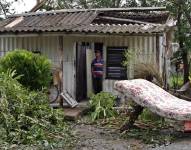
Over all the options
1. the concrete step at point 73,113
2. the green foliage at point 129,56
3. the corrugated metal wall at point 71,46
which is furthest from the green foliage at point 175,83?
the concrete step at point 73,113

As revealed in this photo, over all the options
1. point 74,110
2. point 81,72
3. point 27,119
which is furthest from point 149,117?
point 81,72

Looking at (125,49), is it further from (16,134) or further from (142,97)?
(16,134)

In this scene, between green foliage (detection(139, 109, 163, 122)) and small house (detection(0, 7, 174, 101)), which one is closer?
green foliage (detection(139, 109, 163, 122))

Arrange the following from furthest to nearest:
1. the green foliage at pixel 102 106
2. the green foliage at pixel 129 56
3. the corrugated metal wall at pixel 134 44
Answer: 1. the corrugated metal wall at pixel 134 44
2. the green foliage at pixel 129 56
3. the green foliage at pixel 102 106

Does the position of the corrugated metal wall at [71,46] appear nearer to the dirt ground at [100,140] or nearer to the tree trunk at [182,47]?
the tree trunk at [182,47]

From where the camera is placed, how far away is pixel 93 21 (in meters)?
17.4

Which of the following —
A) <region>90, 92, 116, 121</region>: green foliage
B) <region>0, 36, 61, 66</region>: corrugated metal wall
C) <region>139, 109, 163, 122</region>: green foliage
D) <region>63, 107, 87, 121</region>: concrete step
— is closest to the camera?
→ <region>139, 109, 163, 122</region>: green foliage

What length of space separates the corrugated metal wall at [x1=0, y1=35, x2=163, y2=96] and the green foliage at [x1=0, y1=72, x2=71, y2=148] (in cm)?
379

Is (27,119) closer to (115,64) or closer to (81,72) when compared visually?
(115,64)

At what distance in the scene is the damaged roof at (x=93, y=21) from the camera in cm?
1503

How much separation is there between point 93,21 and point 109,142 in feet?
25.2

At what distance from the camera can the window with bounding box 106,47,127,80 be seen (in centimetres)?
1627

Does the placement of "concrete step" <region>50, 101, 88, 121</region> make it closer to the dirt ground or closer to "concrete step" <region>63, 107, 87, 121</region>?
"concrete step" <region>63, 107, 87, 121</region>

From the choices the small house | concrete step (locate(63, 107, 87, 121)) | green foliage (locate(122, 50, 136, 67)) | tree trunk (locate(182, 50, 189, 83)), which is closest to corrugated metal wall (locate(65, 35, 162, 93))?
the small house
